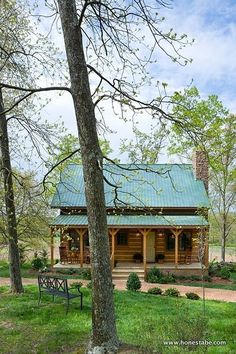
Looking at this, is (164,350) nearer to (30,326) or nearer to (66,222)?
(30,326)

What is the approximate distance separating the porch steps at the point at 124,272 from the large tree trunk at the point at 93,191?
14.9 meters

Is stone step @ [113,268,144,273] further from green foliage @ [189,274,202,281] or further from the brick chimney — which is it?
the brick chimney

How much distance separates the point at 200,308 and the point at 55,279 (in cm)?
447

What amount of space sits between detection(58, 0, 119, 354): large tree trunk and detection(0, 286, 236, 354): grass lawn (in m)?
0.70

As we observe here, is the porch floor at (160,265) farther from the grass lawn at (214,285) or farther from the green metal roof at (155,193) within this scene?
the green metal roof at (155,193)

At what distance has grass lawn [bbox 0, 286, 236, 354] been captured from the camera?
246 inches

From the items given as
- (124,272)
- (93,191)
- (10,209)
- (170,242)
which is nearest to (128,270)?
(124,272)

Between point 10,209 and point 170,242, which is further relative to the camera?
point 170,242

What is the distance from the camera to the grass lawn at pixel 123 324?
20.5ft

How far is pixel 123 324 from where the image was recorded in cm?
944

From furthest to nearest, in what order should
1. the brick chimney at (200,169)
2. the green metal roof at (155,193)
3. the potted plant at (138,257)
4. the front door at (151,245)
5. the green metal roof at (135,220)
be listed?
the brick chimney at (200,169), the front door at (151,245), the potted plant at (138,257), the green metal roof at (155,193), the green metal roof at (135,220)

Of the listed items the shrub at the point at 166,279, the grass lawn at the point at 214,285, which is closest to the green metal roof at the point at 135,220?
the shrub at the point at 166,279

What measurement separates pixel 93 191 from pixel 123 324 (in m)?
4.72

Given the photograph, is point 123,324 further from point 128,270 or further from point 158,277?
point 128,270
